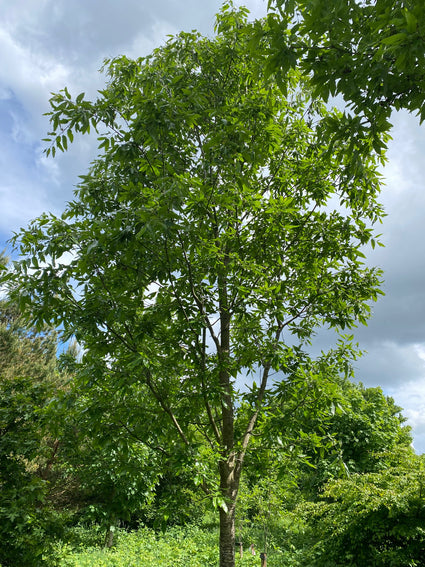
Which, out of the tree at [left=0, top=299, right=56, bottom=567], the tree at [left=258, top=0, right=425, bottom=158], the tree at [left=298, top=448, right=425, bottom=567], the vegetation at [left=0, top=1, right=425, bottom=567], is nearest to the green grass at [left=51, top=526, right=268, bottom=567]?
the tree at [left=0, top=299, right=56, bottom=567]

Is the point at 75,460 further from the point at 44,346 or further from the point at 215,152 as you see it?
the point at 44,346

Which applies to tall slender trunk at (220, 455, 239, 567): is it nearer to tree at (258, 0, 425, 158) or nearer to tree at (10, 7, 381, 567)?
tree at (10, 7, 381, 567)

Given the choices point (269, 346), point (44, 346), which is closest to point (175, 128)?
point (269, 346)

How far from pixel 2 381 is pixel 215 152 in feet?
17.5

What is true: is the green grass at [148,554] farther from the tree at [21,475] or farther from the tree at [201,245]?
the tree at [201,245]

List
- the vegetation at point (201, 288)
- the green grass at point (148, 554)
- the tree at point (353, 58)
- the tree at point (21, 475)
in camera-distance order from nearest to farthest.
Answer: the tree at point (353, 58), the vegetation at point (201, 288), the tree at point (21, 475), the green grass at point (148, 554)

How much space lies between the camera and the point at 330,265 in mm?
4891

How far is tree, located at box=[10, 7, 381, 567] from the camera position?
345 centimetres

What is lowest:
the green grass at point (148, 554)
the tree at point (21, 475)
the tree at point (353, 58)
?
the green grass at point (148, 554)

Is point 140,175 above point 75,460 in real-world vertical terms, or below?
above

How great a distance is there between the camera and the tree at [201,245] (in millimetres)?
3451

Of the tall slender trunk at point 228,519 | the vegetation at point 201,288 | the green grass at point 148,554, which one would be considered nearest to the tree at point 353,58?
the vegetation at point 201,288

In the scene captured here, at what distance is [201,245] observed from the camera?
379 cm

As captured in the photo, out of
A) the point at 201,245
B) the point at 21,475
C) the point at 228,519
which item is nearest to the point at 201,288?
the point at 201,245
